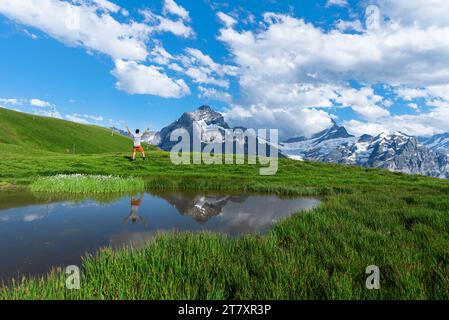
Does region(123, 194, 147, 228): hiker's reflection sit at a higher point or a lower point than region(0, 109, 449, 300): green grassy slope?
lower

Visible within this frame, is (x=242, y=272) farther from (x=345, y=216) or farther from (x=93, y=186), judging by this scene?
(x=93, y=186)

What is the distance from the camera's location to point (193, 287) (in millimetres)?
6508

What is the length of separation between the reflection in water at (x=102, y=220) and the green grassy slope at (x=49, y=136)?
9160 cm

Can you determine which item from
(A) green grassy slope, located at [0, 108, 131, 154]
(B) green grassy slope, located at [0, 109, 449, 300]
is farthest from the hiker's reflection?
(A) green grassy slope, located at [0, 108, 131, 154]

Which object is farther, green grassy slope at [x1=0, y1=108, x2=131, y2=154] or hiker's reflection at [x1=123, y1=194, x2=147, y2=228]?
green grassy slope at [x1=0, y1=108, x2=131, y2=154]

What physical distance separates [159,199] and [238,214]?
759cm

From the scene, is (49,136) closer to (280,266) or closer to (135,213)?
(135,213)

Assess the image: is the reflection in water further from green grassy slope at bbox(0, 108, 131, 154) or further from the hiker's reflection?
green grassy slope at bbox(0, 108, 131, 154)

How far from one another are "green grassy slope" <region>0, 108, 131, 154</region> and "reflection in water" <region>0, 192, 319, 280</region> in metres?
91.6

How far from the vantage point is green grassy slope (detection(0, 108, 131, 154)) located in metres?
109

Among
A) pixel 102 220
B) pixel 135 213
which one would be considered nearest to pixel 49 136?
pixel 135 213

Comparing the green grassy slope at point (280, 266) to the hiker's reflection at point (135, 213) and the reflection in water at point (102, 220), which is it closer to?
the reflection in water at point (102, 220)

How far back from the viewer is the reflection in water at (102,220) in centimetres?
961
